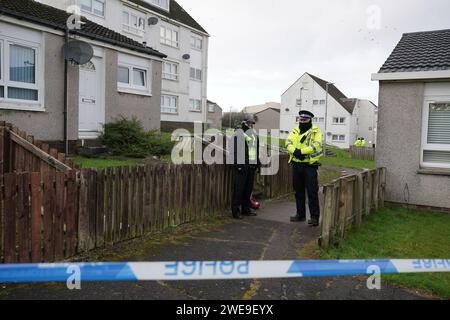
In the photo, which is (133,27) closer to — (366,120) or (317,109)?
(317,109)

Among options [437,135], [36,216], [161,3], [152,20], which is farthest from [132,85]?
[161,3]

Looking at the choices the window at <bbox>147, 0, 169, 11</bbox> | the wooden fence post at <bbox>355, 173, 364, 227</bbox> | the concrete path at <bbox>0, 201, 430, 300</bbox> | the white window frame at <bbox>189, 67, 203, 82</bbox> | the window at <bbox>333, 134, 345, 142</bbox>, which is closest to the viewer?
the concrete path at <bbox>0, 201, 430, 300</bbox>

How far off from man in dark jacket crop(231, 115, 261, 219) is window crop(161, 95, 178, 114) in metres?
24.3

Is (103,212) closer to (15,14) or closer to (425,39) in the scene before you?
(15,14)

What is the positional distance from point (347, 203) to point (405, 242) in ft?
3.27

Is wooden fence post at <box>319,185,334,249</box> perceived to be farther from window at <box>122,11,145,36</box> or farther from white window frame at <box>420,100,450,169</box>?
window at <box>122,11,145,36</box>

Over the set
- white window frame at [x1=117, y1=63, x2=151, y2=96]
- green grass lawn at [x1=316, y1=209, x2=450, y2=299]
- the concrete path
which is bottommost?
the concrete path

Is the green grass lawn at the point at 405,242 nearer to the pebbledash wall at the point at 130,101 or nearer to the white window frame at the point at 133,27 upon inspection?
the pebbledash wall at the point at 130,101

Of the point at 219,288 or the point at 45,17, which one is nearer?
the point at 219,288

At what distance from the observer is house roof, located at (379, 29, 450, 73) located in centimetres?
814

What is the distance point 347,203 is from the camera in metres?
5.98

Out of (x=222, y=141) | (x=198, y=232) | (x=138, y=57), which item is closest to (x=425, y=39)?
(x=222, y=141)

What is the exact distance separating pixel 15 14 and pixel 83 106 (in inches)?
125

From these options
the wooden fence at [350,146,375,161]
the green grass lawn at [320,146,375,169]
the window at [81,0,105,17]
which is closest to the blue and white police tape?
the green grass lawn at [320,146,375,169]
